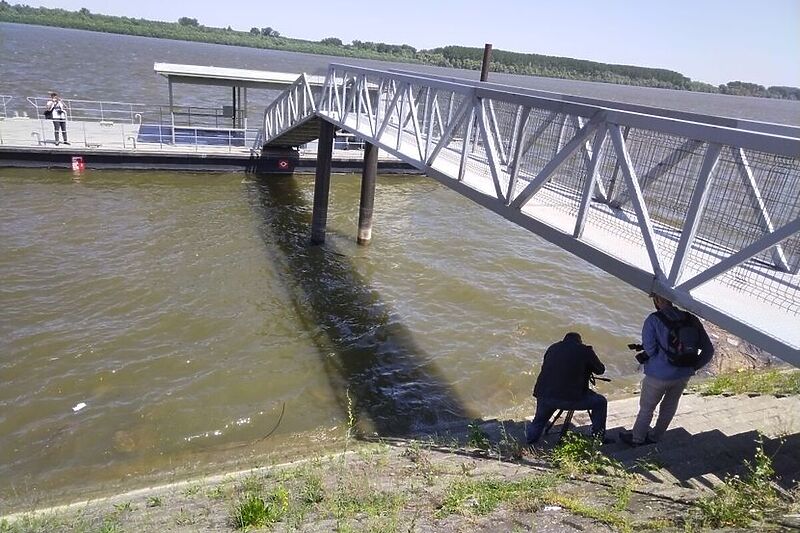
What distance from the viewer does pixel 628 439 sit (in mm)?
5312

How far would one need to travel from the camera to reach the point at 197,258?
38.4 ft

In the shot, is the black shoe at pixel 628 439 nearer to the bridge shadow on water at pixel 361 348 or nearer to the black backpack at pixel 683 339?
the black backpack at pixel 683 339

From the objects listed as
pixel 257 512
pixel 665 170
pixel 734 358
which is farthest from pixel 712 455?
pixel 734 358

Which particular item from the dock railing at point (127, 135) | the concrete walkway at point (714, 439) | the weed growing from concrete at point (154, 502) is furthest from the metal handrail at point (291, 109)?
the concrete walkway at point (714, 439)

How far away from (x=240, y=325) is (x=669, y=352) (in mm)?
6743

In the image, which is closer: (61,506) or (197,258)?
(61,506)

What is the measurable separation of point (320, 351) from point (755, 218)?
625 cm

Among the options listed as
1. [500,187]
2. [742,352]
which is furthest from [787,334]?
[742,352]

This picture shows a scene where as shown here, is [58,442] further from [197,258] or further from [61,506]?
[197,258]

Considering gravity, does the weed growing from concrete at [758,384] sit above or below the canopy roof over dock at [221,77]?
below

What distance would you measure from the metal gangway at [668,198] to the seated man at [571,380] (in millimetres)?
894

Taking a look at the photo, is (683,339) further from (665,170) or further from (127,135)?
(127,135)

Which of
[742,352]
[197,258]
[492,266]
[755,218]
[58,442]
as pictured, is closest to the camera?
[755,218]

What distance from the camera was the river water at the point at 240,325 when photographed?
6.69 meters
